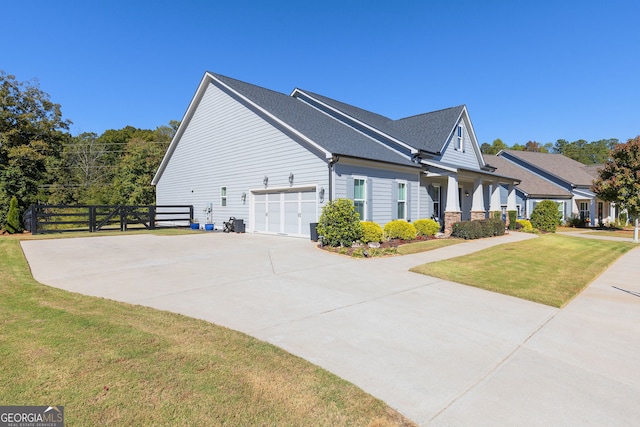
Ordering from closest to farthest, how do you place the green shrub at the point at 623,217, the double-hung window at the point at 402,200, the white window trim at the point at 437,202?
the double-hung window at the point at 402,200 < the white window trim at the point at 437,202 < the green shrub at the point at 623,217

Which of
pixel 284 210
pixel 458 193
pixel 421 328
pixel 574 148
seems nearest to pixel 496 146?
pixel 574 148

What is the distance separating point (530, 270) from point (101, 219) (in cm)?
2355

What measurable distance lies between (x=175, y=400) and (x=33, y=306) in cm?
376

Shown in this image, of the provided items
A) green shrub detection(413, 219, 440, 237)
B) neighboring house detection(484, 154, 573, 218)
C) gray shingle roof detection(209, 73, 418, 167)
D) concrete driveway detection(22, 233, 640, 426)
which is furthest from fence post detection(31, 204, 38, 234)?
neighboring house detection(484, 154, 573, 218)

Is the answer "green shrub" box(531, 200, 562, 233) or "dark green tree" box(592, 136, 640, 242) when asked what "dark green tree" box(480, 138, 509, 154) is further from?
"green shrub" box(531, 200, 562, 233)

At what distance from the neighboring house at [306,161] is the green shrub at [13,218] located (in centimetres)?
821

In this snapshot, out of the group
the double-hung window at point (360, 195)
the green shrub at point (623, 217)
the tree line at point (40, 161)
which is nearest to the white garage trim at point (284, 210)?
the double-hung window at point (360, 195)

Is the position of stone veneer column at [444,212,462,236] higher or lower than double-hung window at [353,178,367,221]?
lower

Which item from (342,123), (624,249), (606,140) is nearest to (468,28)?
(342,123)

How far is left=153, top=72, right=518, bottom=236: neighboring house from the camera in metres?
14.5

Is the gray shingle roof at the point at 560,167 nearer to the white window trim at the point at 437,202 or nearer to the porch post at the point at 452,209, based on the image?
the white window trim at the point at 437,202

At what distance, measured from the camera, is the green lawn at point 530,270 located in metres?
6.58

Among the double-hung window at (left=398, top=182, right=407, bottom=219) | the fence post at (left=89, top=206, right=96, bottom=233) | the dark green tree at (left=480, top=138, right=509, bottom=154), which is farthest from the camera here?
the dark green tree at (left=480, top=138, right=509, bottom=154)

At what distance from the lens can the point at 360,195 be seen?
14.5 meters
